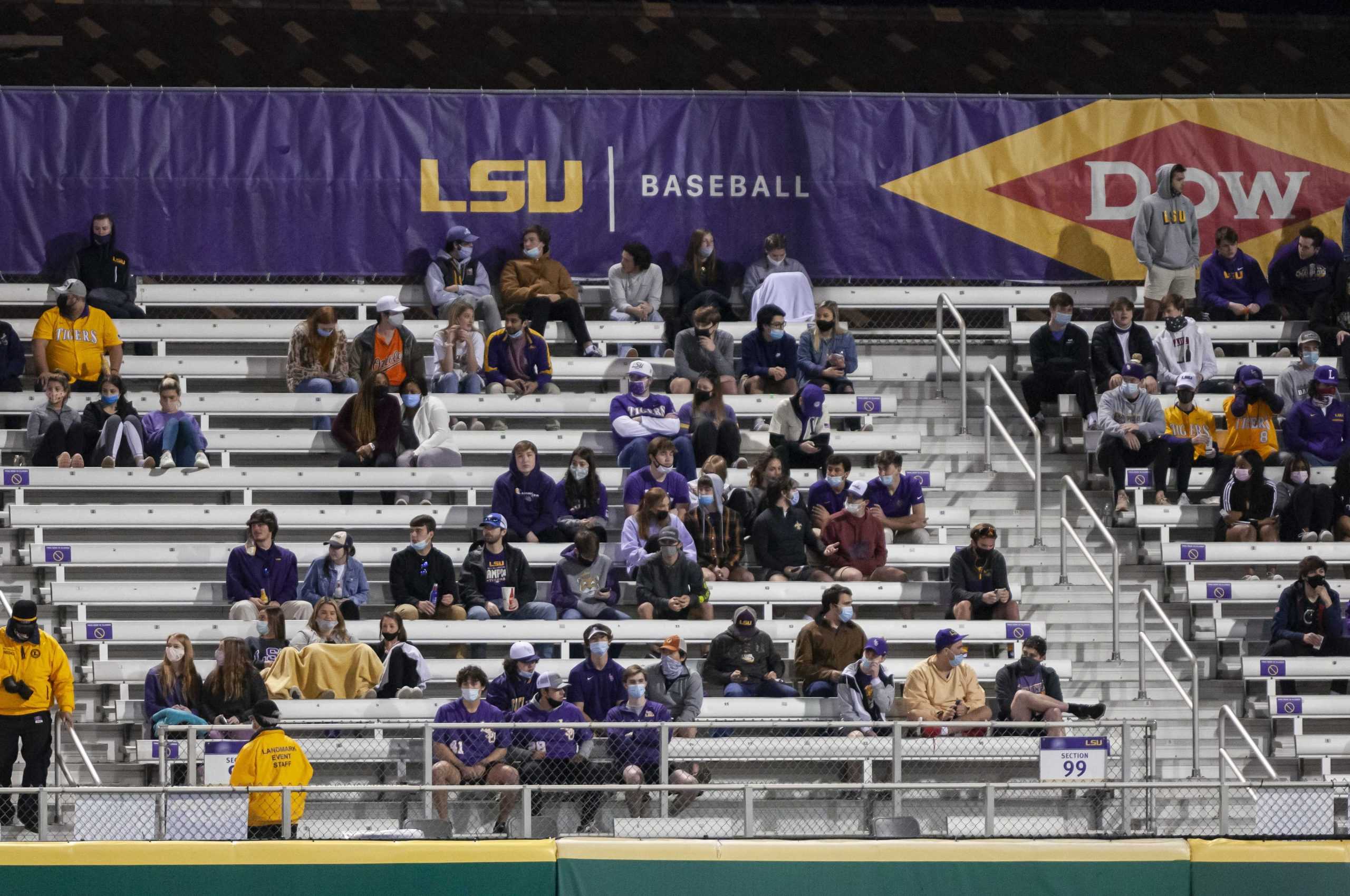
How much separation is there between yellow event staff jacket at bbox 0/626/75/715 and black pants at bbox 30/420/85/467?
10.3ft

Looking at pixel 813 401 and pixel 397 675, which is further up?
pixel 813 401

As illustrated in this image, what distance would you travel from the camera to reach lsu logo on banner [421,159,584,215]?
1777 centimetres

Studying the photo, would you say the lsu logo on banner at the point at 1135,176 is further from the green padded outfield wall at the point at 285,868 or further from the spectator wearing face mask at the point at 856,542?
the green padded outfield wall at the point at 285,868

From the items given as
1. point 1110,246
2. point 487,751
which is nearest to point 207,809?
point 487,751

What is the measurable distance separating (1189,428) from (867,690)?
4352 millimetres

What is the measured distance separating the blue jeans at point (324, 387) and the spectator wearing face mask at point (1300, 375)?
7.40 m

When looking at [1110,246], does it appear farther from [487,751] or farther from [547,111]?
[487,751]

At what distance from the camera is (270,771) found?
36.3 ft

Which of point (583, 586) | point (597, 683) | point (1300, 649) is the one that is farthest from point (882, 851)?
point (1300, 649)

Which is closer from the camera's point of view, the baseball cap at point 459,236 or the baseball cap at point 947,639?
the baseball cap at point 947,639

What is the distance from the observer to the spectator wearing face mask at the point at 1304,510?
1522 centimetres

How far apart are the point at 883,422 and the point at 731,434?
1.92 meters

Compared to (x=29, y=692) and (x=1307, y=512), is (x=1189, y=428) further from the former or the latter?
(x=29, y=692)

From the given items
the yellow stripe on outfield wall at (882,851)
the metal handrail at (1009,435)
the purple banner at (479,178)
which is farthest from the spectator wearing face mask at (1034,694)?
the purple banner at (479,178)
